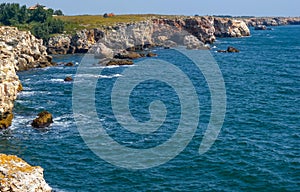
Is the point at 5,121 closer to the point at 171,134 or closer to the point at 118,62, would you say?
the point at 171,134

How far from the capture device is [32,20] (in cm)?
18312

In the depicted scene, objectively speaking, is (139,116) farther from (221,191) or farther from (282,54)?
(282,54)

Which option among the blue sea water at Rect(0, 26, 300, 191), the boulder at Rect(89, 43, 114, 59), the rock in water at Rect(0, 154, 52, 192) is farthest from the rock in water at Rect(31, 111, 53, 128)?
the boulder at Rect(89, 43, 114, 59)

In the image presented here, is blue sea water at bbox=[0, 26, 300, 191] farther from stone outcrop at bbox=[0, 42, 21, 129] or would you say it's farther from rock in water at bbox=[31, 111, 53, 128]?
stone outcrop at bbox=[0, 42, 21, 129]

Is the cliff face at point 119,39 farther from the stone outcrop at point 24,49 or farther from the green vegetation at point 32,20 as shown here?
the stone outcrop at point 24,49

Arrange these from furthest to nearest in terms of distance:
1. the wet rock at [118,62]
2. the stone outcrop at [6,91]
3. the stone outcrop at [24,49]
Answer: the wet rock at [118,62] < the stone outcrop at [24,49] < the stone outcrop at [6,91]

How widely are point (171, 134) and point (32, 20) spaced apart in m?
142

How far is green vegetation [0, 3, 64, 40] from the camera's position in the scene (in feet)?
521

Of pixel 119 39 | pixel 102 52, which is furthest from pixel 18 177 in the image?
pixel 119 39

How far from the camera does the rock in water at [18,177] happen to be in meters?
28.9

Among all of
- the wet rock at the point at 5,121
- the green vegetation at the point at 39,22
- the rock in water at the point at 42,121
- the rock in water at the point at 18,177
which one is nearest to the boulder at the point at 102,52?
the green vegetation at the point at 39,22

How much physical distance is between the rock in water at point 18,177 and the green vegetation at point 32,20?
426 feet

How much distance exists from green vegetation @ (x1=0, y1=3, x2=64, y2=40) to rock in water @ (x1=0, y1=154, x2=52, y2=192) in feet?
426

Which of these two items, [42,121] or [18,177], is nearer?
[18,177]
